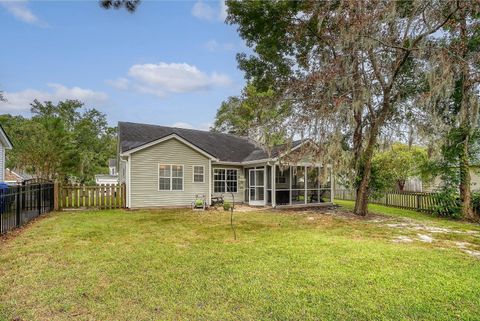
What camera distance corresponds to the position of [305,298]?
3322 millimetres

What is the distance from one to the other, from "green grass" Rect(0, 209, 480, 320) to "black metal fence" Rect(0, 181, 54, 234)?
0.63 m

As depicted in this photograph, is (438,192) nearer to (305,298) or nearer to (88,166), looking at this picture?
(305,298)

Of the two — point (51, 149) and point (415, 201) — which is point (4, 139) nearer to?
point (51, 149)

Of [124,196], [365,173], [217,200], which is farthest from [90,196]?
[365,173]

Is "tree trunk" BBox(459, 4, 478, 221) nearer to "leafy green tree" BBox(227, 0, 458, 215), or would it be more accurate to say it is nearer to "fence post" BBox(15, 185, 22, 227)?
"leafy green tree" BBox(227, 0, 458, 215)

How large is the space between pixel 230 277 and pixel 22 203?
7.33 m

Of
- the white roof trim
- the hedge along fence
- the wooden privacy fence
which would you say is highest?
the white roof trim

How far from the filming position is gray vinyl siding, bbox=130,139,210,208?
1227cm

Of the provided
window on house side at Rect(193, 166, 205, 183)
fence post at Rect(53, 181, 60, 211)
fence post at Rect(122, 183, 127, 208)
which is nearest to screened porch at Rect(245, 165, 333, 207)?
window on house side at Rect(193, 166, 205, 183)

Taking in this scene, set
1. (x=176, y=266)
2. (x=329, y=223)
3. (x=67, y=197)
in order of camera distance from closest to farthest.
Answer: (x=176, y=266) → (x=329, y=223) → (x=67, y=197)

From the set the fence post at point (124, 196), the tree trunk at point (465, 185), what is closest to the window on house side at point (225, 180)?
the fence post at point (124, 196)

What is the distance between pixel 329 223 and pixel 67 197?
10.6m

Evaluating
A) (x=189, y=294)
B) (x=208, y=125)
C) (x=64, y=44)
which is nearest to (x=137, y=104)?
(x=64, y=44)

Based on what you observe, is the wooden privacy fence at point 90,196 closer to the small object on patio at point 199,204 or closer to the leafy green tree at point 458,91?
the small object on patio at point 199,204
